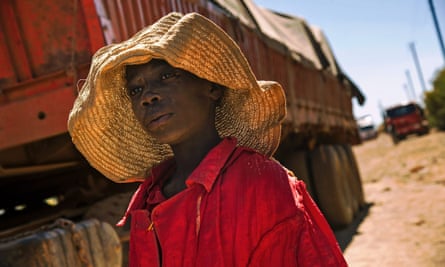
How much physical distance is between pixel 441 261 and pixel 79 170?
341 cm

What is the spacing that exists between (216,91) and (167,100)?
0.75 ft

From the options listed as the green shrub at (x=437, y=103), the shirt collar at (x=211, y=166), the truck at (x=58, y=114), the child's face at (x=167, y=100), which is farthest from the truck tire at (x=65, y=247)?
the green shrub at (x=437, y=103)

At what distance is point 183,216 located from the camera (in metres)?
1.46

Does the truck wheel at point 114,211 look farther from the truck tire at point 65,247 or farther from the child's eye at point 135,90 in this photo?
the child's eye at point 135,90

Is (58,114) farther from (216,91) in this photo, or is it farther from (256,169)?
(256,169)

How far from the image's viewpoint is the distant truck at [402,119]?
1131 inches

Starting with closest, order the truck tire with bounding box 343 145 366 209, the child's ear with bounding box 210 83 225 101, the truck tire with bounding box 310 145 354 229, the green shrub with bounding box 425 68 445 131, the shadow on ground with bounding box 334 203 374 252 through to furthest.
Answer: the child's ear with bounding box 210 83 225 101
the shadow on ground with bounding box 334 203 374 252
the truck tire with bounding box 310 145 354 229
the truck tire with bounding box 343 145 366 209
the green shrub with bounding box 425 68 445 131

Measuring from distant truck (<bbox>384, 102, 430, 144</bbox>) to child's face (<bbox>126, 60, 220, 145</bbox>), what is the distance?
94.2 ft

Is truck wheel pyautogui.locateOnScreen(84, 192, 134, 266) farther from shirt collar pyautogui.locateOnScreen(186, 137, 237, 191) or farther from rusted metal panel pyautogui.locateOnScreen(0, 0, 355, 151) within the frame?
shirt collar pyautogui.locateOnScreen(186, 137, 237, 191)

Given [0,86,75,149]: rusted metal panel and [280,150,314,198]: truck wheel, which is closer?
[0,86,75,149]: rusted metal panel

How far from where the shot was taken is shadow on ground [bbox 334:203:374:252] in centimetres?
684

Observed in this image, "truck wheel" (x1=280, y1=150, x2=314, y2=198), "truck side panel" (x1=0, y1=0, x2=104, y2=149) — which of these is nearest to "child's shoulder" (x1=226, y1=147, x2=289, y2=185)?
"truck side panel" (x1=0, y1=0, x2=104, y2=149)

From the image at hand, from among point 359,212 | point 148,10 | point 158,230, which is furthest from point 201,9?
point 359,212

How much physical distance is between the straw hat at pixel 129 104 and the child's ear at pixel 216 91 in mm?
57
